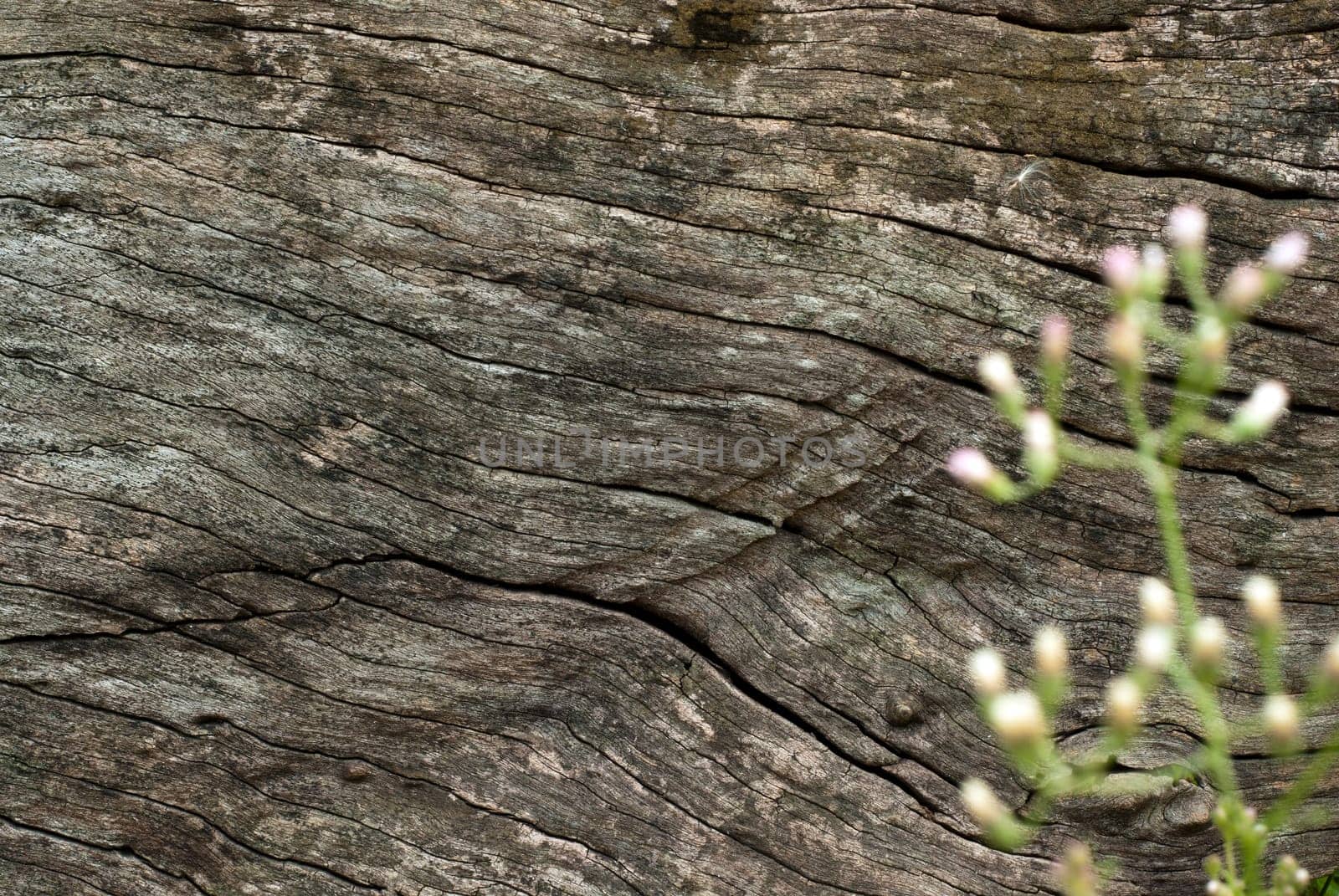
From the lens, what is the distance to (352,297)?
8.10ft

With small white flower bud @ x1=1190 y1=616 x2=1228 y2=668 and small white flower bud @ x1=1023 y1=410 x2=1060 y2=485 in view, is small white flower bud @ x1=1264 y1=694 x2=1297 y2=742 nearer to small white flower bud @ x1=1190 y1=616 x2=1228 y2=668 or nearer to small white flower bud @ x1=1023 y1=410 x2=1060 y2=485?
small white flower bud @ x1=1190 y1=616 x2=1228 y2=668

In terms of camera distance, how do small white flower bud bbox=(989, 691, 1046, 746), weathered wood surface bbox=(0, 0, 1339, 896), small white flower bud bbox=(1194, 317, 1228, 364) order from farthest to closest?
weathered wood surface bbox=(0, 0, 1339, 896) < small white flower bud bbox=(1194, 317, 1228, 364) < small white flower bud bbox=(989, 691, 1046, 746)

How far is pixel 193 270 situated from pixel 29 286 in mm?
398

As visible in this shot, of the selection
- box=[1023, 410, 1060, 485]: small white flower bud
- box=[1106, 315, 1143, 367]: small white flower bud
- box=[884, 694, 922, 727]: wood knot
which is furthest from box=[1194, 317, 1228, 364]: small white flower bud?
Answer: box=[884, 694, 922, 727]: wood knot

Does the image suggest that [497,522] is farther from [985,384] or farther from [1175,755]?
[1175,755]

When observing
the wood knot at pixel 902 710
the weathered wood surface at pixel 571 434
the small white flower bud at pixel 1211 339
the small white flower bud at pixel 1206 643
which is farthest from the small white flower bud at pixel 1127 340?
the wood knot at pixel 902 710

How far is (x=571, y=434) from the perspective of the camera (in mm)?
2479

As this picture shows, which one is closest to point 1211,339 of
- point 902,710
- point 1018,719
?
point 1018,719

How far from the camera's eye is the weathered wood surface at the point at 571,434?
2424 mm

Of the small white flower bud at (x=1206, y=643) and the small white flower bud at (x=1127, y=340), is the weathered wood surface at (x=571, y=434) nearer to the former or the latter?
the small white flower bud at (x=1127, y=340)

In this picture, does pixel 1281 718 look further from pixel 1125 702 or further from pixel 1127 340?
pixel 1127 340

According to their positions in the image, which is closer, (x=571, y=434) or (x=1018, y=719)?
(x=1018, y=719)

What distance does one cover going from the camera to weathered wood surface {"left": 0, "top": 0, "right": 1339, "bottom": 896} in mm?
2424

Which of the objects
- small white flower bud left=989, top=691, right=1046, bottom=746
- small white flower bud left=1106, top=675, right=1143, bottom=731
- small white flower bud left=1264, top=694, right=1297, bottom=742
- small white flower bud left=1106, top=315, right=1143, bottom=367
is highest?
small white flower bud left=1106, top=315, right=1143, bottom=367
